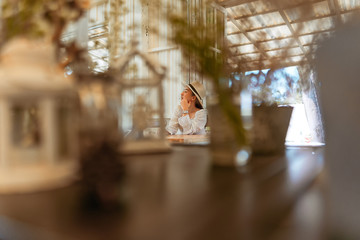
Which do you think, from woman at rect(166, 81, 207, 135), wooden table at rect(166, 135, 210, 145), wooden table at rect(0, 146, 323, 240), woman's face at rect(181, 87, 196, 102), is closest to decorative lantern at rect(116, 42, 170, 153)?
wooden table at rect(0, 146, 323, 240)

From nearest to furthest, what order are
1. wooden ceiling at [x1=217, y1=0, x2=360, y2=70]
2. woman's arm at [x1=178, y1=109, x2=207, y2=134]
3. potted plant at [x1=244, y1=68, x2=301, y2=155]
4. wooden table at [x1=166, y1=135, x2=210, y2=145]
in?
1. wooden ceiling at [x1=217, y1=0, x2=360, y2=70]
2. potted plant at [x1=244, y1=68, x2=301, y2=155]
3. wooden table at [x1=166, y1=135, x2=210, y2=145]
4. woman's arm at [x1=178, y1=109, x2=207, y2=134]

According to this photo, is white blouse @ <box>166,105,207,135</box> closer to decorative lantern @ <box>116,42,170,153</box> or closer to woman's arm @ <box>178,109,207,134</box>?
woman's arm @ <box>178,109,207,134</box>

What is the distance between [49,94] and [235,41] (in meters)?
0.50

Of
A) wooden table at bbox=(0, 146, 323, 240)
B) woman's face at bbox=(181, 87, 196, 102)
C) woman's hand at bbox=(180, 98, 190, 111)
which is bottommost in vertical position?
wooden table at bbox=(0, 146, 323, 240)

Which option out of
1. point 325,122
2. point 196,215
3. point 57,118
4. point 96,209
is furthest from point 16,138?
point 325,122

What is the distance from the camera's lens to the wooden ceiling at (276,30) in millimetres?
615

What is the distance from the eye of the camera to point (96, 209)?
0.31m

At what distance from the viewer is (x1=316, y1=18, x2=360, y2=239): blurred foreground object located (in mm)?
412

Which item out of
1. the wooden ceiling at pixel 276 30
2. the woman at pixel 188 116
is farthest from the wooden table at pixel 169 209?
the woman at pixel 188 116

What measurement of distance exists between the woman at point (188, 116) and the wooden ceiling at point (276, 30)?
1.88m

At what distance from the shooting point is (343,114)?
1.40ft

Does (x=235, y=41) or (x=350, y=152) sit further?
(x=235, y=41)

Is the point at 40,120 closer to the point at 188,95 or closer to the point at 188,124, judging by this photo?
the point at 188,124

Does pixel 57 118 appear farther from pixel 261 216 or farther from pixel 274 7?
pixel 274 7
